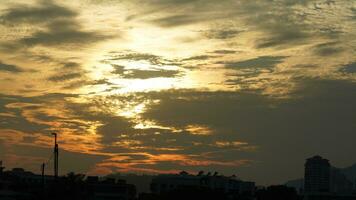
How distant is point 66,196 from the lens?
283ft

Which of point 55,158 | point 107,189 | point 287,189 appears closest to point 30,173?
point 107,189

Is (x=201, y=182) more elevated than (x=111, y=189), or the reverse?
(x=201, y=182)

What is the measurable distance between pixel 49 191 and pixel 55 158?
8.44 meters

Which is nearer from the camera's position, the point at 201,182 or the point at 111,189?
the point at 111,189

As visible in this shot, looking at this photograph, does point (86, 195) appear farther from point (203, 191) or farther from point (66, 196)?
point (203, 191)

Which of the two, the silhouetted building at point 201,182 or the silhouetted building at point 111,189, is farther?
the silhouetted building at point 201,182

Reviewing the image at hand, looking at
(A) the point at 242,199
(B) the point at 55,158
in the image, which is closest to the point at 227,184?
(A) the point at 242,199

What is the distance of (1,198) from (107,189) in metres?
32.1

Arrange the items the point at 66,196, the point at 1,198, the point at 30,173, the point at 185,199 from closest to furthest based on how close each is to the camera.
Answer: the point at 66,196, the point at 1,198, the point at 185,199, the point at 30,173

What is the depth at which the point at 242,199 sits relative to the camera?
412ft

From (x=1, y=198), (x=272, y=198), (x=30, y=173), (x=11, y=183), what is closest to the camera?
(x=1, y=198)

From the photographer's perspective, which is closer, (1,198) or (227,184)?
(1,198)

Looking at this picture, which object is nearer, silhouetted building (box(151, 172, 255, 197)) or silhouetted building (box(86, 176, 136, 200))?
silhouetted building (box(86, 176, 136, 200))

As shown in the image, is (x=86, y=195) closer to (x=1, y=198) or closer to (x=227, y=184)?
(x=1, y=198)
